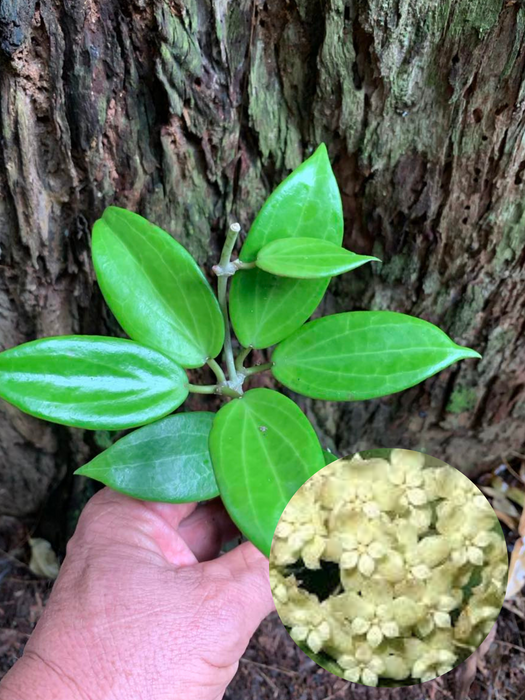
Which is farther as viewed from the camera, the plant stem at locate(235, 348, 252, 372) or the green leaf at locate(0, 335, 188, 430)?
the plant stem at locate(235, 348, 252, 372)

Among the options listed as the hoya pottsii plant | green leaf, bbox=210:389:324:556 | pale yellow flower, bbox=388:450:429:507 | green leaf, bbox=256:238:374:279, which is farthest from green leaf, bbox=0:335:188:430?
pale yellow flower, bbox=388:450:429:507

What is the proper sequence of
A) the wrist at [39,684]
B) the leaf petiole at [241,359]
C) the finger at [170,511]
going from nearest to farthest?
the wrist at [39,684]
the leaf petiole at [241,359]
the finger at [170,511]

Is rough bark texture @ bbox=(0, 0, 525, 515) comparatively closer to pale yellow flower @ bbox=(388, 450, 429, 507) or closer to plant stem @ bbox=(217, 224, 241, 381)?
plant stem @ bbox=(217, 224, 241, 381)

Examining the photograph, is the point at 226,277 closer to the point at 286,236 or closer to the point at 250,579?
the point at 286,236

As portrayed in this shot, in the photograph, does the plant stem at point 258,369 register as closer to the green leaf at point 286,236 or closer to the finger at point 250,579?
the green leaf at point 286,236

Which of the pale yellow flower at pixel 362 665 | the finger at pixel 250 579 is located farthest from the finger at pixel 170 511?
the pale yellow flower at pixel 362 665

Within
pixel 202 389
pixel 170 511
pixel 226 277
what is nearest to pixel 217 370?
pixel 202 389
